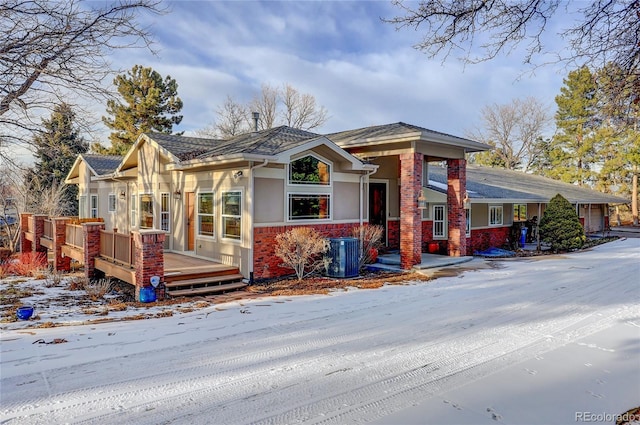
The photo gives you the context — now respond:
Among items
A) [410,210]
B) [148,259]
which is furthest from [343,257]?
[148,259]

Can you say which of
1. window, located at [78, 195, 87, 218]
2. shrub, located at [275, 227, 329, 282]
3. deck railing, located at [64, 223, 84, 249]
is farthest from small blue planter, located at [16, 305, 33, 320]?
window, located at [78, 195, 87, 218]

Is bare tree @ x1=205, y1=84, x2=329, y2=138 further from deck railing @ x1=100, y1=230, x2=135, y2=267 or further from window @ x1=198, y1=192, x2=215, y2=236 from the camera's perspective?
deck railing @ x1=100, y1=230, x2=135, y2=267

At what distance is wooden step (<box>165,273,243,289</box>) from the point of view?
344 inches

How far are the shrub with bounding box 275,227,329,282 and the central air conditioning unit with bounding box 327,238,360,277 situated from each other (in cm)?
40

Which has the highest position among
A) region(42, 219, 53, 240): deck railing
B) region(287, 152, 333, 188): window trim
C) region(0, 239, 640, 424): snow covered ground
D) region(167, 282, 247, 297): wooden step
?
region(287, 152, 333, 188): window trim

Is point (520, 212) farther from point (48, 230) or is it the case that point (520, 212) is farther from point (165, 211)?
point (48, 230)

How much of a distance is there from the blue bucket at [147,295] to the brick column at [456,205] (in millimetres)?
9773

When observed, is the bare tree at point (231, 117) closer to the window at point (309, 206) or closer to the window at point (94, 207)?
the window at point (94, 207)

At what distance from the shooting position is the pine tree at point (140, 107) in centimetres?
2880

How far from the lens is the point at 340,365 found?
459 centimetres

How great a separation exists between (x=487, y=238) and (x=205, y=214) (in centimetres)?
1145

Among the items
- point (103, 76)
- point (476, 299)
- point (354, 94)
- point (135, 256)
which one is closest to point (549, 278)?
point (476, 299)

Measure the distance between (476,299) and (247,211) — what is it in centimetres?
555

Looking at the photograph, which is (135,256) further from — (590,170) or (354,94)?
(590,170)
